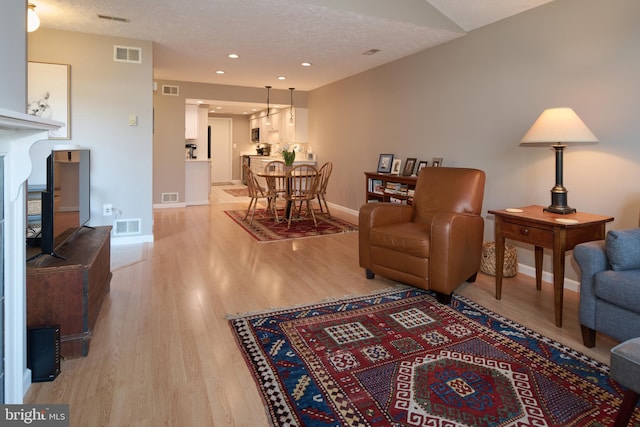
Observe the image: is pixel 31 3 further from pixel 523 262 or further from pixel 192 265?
pixel 523 262

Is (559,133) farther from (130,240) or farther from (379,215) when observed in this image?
(130,240)

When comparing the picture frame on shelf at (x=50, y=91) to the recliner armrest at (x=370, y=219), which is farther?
the picture frame on shelf at (x=50, y=91)

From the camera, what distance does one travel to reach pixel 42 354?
1.85 meters

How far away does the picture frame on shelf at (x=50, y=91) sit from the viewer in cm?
408

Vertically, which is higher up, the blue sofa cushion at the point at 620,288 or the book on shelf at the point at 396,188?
the book on shelf at the point at 396,188

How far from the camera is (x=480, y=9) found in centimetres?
376

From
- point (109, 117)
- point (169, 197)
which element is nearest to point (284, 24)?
point (109, 117)

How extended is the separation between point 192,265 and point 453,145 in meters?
3.10

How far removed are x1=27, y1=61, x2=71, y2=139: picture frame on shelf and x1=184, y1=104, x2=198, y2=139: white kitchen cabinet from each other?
12.0 feet

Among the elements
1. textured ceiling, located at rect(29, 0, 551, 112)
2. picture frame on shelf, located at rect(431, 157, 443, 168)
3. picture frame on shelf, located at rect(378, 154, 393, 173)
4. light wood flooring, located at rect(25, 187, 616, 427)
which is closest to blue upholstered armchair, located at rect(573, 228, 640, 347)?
light wood flooring, located at rect(25, 187, 616, 427)

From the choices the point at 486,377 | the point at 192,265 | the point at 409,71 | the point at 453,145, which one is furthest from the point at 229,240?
the point at 486,377

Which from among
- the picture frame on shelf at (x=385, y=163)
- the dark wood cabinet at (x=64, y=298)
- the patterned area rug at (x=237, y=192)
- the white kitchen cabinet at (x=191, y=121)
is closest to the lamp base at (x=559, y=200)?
the picture frame on shelf at (x=385, y=163)

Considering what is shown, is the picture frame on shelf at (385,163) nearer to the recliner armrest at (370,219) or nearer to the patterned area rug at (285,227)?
the patterned area rug at (285,227)

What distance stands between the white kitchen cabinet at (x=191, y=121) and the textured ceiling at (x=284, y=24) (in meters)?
2.39
